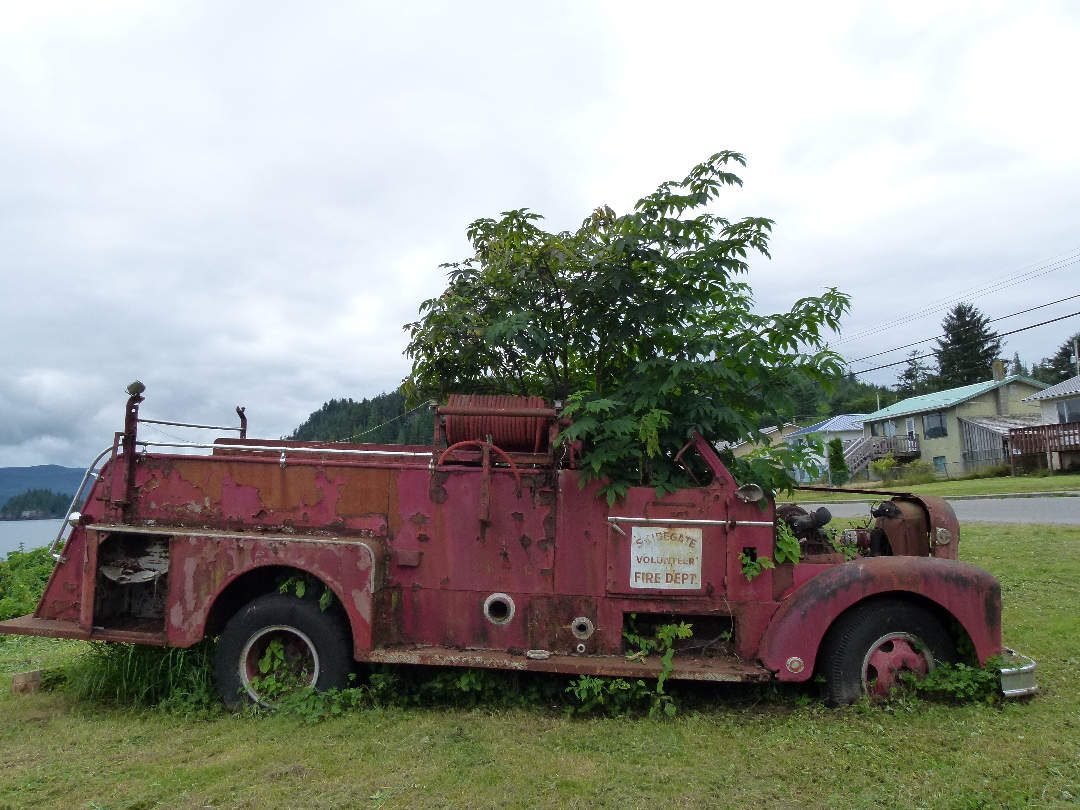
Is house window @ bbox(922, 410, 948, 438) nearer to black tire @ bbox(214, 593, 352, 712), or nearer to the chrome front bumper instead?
the chrome front bumper

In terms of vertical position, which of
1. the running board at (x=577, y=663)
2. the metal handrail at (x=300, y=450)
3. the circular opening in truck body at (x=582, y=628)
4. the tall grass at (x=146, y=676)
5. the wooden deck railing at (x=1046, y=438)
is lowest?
the tall grass at (x=146, y=676)

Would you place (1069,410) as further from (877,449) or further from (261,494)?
(261,494)

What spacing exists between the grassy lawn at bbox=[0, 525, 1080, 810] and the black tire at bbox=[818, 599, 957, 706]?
15 centimetres

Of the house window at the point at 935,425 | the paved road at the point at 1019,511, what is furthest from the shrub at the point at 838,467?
the paved road at the point at 1019,511

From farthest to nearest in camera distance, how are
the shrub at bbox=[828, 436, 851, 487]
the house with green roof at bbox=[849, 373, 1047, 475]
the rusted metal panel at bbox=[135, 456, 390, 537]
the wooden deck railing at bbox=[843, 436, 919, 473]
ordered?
the wooden deck railing at bbox=[843, 436, 919, 473] < the house with green roof at bbox=[849, 373, 1047, 475] < the shrub at bbox=[828, 436, 851, 487] < the rusted metal panel at bbox=[135, 456, 390, 537]

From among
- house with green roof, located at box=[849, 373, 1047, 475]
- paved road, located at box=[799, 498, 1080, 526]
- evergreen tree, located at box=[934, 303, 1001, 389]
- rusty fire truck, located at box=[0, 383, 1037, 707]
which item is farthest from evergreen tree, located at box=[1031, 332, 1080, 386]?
rusty fire truck, located at box=[0, 383, 1037, 707]

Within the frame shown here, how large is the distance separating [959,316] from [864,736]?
217ft

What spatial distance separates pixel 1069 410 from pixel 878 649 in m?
35.6

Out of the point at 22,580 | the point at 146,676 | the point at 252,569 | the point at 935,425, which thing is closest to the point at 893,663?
the point at 252,569

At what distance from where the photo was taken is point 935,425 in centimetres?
4059

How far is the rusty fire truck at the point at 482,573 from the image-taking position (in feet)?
15.3

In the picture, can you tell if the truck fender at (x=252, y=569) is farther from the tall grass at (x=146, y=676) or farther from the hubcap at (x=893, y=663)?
the hubcap at (x=893, y=663)

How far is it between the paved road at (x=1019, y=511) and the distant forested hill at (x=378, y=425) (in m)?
11.6

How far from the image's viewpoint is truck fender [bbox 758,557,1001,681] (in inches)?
181
